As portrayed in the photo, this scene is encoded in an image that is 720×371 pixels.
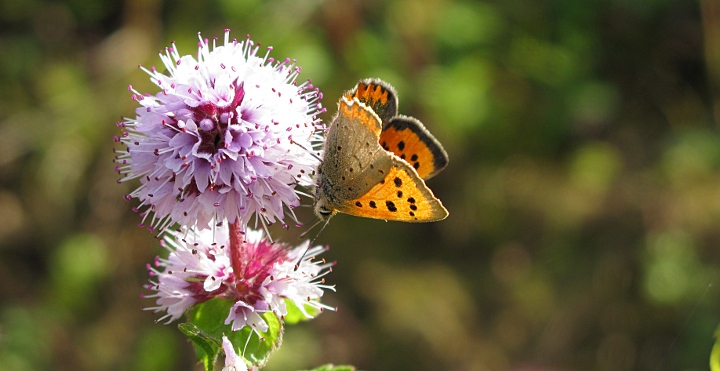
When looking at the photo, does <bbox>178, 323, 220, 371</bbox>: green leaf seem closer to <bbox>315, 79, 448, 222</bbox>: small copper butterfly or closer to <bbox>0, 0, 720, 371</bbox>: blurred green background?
<bbox>315, 79, 448, 222</bbox>: small copper butterfly

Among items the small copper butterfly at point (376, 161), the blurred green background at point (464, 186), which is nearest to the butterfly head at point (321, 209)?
the small copper butterfly at point (376, 161)

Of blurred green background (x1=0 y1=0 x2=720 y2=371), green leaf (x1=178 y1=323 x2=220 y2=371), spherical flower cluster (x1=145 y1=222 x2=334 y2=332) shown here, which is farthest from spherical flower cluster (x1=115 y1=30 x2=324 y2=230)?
blurred green background (x1=0 y1=0 x2=720 y2=371)

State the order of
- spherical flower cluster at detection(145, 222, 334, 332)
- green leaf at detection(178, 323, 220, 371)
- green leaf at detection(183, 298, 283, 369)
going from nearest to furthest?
green leaf at detection(178, 323, 220, 371) < green leaf at detection(183, 298, 283, 369) < spherical flower cluster at detection(145, 222, 334, 332)

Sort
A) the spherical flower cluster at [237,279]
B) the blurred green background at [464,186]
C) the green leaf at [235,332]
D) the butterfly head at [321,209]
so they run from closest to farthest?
the green leaf at [235,332] → the spherical flower cluster at [237,279] → the butterfly head at [321,209] → the blurred green background at [464,186]

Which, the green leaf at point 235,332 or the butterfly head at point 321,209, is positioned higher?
the butterfly head at point 321,209

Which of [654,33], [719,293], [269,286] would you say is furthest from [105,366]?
[654,33]

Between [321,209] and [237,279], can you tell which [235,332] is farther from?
[321,209]

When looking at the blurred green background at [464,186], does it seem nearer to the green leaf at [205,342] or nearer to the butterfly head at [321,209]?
the butterfly head at [321,209]
